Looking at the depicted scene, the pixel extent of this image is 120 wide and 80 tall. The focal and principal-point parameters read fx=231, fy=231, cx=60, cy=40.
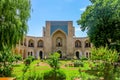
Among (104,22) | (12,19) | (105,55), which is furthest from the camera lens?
(104,22)

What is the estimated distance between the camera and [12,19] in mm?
13609

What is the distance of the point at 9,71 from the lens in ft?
47.6

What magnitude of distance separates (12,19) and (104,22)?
25.6 feet

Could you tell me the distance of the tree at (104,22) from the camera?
1775 cm

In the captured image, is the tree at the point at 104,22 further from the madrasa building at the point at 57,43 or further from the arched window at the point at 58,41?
the arched window at the point at 58,41

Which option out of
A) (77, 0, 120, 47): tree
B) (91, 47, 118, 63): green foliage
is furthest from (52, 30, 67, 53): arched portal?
(91, 47, 118, 63): green foliage

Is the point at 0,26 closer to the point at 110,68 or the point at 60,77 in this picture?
the point at 60,77

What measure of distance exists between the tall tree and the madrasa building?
1270 inches

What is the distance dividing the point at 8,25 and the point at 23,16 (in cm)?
163

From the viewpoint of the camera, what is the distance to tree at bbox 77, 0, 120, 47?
17750 millimetres

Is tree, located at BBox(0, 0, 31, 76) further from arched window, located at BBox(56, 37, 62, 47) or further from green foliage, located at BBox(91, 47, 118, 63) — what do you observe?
arched window, located at BBox(56, 37, 62, 47)

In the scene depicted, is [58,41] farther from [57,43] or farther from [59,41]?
[57,43]

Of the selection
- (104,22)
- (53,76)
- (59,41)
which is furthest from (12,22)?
(59,41)

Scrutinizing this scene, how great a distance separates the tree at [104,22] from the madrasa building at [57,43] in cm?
2905
